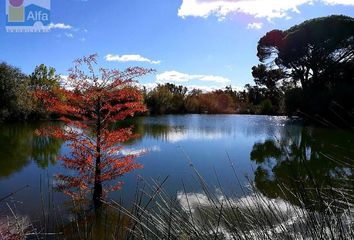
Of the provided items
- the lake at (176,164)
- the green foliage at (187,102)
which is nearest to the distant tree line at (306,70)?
the lake at (176,164)

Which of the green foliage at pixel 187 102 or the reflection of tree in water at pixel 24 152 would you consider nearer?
the reflection of tree in water at pixel 24 152

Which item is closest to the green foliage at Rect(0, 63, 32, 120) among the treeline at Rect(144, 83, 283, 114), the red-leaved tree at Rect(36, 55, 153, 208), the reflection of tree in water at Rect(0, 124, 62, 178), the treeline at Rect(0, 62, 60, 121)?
the treeline at Rect(0, 62, 60, 121)

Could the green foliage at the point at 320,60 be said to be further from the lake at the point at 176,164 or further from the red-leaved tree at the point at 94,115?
the red-leaved tree at the point at 94,115

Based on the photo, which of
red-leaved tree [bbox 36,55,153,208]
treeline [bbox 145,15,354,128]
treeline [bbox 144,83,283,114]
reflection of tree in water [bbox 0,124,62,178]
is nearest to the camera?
red-leaved tree [bbox 36,55,153,208]

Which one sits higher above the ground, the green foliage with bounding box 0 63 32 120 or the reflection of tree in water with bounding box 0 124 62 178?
the green foliage with bounding box 0 63 32 120

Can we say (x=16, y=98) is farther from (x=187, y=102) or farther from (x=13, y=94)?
(x=187, y=102)

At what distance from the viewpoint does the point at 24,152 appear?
52.4ft

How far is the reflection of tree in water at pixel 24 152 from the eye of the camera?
12945 mm

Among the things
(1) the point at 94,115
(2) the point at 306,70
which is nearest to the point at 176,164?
(1) the point at 94,115

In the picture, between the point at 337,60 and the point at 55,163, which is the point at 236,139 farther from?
the point at 337,60

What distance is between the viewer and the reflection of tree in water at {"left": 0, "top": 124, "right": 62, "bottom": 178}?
1295cm

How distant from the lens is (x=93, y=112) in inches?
354

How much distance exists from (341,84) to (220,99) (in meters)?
33.9

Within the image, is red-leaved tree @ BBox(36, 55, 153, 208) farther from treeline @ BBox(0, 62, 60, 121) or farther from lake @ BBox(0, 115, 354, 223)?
treeline @ BBox(0, 62, 60, 121)
